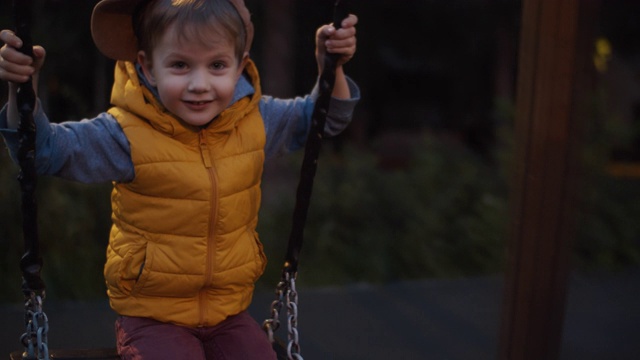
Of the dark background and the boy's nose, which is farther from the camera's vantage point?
the dark background

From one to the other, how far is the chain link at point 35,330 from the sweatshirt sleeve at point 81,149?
1.17 ft

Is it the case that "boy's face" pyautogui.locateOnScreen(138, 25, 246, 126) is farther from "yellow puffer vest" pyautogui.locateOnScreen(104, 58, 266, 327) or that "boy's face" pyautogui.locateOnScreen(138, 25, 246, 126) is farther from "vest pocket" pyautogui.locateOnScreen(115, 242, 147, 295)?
"vest pocket" pyautogui.locateOnScreen(115, 242, 147, 295)

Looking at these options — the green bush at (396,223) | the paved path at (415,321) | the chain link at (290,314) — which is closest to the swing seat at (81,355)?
the chain link at (290,314)

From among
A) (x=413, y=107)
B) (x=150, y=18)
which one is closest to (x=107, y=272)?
(x=150, y=18)

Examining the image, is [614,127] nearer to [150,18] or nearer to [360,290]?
[360,290]

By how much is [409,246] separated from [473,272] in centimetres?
49

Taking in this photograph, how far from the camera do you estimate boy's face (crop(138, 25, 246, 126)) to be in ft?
8.30

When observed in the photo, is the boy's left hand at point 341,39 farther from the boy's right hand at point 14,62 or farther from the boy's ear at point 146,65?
the boy's right hand at point 14,62

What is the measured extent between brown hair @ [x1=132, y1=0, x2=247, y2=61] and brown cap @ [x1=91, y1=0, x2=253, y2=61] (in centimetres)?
7

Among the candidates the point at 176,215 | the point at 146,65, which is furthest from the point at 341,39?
the point at 176,215

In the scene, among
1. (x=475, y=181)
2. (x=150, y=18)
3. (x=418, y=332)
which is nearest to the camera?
(x=150, y=18)

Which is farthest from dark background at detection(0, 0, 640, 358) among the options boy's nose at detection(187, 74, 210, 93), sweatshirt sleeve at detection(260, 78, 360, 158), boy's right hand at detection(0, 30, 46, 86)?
boy's right hand at detection(0, 30, 46, 86)

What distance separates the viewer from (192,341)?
8.77 feet

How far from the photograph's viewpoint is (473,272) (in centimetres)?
648
